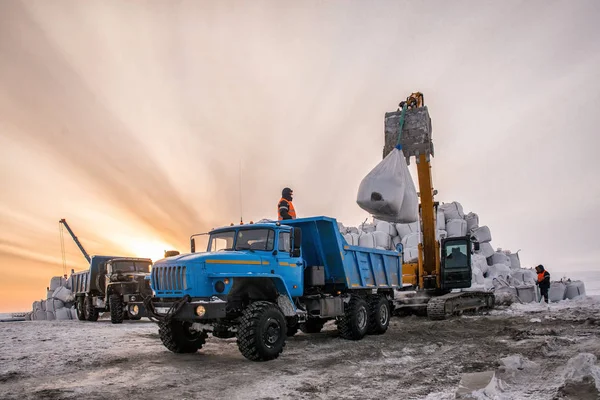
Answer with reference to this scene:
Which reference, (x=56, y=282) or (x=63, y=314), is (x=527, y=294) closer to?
(x=63, y=314)

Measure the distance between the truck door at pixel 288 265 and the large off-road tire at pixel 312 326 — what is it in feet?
8.49

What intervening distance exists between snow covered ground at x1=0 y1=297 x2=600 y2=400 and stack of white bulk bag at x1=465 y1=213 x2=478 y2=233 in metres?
13.5

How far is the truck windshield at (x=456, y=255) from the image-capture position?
1600 centimetres

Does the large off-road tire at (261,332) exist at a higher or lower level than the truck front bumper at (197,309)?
lower

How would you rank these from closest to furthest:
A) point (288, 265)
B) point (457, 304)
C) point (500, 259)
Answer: point (288, 265) < point (457, 304) < point (500, 259)

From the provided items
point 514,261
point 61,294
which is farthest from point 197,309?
point 61,294

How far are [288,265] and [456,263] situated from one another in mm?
8530

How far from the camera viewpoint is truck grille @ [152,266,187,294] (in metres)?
8.11

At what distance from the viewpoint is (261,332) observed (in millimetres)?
7887

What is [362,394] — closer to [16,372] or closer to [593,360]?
[593,360]

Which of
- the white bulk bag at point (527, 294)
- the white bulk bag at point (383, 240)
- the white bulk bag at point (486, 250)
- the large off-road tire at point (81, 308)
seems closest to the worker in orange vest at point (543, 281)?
the white bulk bag at point (527, 294)

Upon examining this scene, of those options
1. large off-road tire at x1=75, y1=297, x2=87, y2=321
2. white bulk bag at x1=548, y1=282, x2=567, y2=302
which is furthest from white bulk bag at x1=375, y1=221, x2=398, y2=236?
large off-road tire at x1=75, y1=297, x2=87, y2=321

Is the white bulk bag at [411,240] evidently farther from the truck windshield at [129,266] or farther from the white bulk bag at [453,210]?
the truck windshield at [129,266]

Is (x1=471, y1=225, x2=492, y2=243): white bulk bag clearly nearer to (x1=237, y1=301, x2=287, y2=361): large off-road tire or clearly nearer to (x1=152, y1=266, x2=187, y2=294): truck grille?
(x1=237, y1=301, x2=287, y2=361): large off-road tire
